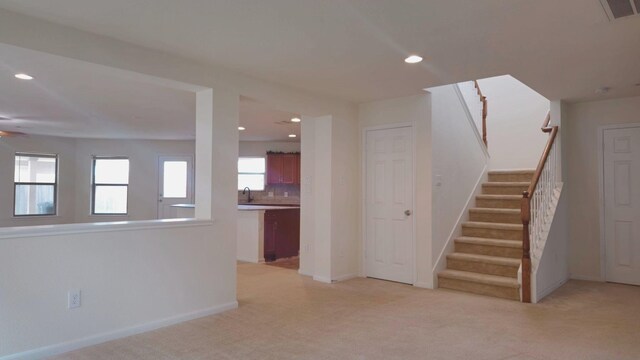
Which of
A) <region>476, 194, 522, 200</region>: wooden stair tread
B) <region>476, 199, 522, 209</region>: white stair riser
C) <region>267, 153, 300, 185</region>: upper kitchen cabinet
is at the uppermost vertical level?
<region>267, 153, 300, 185</region>: upper kitchen cabinet

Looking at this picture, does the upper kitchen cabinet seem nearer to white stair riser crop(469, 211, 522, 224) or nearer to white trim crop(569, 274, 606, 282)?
white stair riser crop(469, 211, 522, 224)

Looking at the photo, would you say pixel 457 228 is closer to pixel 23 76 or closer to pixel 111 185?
pixel 23 76

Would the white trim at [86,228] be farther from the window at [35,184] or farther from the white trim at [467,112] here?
the window at [35,184]

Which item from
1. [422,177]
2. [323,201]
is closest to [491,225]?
[422,177]

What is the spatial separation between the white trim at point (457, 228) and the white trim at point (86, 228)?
2766 millimetres

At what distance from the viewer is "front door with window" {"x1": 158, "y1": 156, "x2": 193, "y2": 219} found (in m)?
9.85

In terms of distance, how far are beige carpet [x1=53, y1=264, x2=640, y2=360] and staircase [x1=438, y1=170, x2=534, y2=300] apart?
213 mm

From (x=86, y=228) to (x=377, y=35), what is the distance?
8.65 feet

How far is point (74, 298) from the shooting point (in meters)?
3.07

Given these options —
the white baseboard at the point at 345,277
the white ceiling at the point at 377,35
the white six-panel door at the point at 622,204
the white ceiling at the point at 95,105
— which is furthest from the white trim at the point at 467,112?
the white baseboard at the point at 345,277

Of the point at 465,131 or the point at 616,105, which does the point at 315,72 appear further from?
the point at 616,105

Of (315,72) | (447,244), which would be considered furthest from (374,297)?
(315,72)

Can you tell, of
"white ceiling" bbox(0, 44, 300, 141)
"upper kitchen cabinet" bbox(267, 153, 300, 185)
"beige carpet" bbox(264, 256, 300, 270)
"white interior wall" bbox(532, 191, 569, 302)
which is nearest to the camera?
"white ceiling" bbox(0, 44, 300, 141)

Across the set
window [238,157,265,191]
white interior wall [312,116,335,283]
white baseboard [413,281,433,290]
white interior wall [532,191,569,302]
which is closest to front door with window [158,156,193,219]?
window [238,157,265,191]
